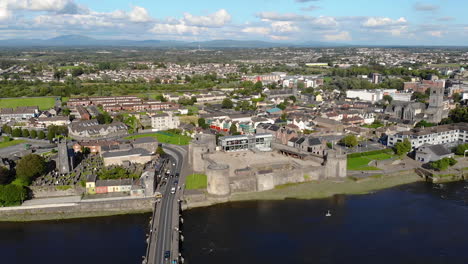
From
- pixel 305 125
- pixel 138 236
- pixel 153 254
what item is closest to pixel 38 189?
pixel 138 236

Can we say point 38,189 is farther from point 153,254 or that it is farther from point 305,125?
point 305,125

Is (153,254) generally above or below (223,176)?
below

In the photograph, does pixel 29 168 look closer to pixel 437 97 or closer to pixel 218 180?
pixel 218 180

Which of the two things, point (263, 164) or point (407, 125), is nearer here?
point (263, 164)

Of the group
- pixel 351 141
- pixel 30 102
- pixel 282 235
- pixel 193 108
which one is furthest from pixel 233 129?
pixel 30 102

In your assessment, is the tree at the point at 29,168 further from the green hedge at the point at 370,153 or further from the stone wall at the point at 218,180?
the green hedge at the point at 370,153

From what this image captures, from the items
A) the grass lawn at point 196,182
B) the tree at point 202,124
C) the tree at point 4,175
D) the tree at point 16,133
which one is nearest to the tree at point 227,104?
the tree at point 202,124

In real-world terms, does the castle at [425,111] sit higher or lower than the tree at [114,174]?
higher
